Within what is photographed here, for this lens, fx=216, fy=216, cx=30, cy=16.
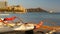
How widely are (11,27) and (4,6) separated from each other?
54.3 metres

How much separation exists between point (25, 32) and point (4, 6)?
53784mm

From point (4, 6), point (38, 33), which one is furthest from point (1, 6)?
point (38, 33)

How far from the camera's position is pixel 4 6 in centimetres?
7581

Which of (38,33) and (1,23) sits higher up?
(1,23)

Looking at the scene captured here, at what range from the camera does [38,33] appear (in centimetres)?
2523

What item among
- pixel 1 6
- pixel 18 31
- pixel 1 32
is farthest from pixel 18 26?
A: pixel 1 6

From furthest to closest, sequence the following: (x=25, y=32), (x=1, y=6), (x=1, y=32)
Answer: (x=1, y=6), (x=25, y=32), (x=1, y=32)

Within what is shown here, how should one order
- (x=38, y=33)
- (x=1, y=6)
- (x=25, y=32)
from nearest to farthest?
(x=25, y=32) → (x=38, y=33) → (x=1, y=6)

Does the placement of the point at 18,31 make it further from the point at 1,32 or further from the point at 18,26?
the point at 1,32

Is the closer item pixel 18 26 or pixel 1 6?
pixel 18 26

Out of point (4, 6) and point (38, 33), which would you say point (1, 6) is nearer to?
point (4, 6)

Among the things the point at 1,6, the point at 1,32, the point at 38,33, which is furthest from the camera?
the point at 1,6

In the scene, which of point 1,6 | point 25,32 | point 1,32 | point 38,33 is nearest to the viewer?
point 1,32

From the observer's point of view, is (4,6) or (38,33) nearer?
(38,33)
